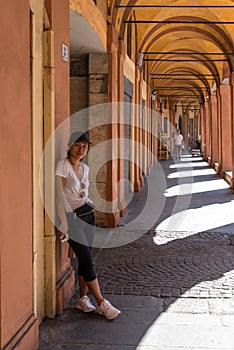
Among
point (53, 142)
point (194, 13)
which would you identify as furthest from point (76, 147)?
point (194, 13)

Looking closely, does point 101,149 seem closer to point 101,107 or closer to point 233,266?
point 101,107

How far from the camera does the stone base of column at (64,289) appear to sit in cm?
426

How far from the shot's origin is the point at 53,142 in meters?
4.20

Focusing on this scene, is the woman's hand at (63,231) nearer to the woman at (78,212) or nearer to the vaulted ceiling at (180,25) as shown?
the woman at (78,212)

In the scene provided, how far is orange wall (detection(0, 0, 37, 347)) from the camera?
2908mm

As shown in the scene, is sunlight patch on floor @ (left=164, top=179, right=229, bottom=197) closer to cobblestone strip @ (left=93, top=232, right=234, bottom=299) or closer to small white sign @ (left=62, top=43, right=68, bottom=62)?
cobblestone strip @ (left=93, top=232, right=234, bottom=299)

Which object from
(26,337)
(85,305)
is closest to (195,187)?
(85,305)

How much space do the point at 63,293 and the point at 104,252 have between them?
88.3 inches

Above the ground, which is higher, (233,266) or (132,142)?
(132,142)

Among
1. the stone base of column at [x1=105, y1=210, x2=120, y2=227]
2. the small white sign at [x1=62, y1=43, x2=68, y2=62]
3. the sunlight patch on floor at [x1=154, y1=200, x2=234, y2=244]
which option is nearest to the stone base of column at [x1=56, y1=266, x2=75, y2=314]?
the small white sign at [x1=62, y1=43, x2=68, y2=62]

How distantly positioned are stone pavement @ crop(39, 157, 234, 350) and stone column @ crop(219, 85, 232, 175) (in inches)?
303

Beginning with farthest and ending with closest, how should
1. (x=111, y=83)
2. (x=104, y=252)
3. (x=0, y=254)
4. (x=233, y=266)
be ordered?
1. (x=111, y=83)
2. (x=104, y=252)
3. (x=233, y=266)
4. (x=0, y=254)

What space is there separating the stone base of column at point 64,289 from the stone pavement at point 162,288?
0.08 metres

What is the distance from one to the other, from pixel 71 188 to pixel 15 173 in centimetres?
111
